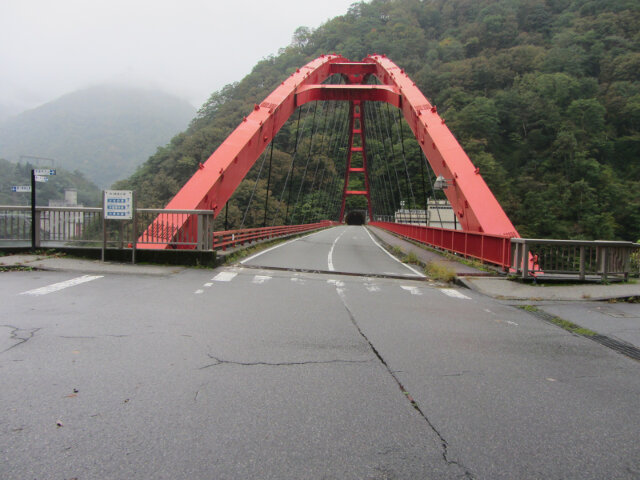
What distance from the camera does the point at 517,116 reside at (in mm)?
72500

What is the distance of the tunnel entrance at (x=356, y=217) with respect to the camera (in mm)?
119375

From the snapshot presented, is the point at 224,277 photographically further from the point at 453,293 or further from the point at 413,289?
the point at 453,293

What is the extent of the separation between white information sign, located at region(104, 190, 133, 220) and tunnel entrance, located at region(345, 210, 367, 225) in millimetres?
108115

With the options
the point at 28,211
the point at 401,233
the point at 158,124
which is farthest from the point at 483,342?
the point at 158,124

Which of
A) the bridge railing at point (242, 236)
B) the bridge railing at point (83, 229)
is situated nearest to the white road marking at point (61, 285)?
the bridge railing at point (83, 229)

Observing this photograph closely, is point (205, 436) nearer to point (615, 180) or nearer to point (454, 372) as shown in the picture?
point (454, 372)

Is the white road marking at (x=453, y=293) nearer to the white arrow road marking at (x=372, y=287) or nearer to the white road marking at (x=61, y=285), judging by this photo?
the white arrow road marking at (x=372, y=287)

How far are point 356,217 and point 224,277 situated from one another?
112m

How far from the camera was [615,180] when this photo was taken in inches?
2242

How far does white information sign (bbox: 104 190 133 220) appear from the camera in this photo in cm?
1144

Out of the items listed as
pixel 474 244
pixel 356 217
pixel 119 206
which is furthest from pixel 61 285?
pixel 356 217

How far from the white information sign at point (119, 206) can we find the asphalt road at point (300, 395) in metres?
4.91

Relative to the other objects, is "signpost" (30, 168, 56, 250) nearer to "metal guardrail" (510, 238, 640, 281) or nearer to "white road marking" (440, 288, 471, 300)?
"white road marking" (440, 288, 471, 300)

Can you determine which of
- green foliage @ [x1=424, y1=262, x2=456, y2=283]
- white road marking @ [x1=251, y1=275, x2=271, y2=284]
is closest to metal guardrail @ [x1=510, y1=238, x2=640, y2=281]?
green foliage @ [x1=424, y1=262, x2=456, y2=283]
